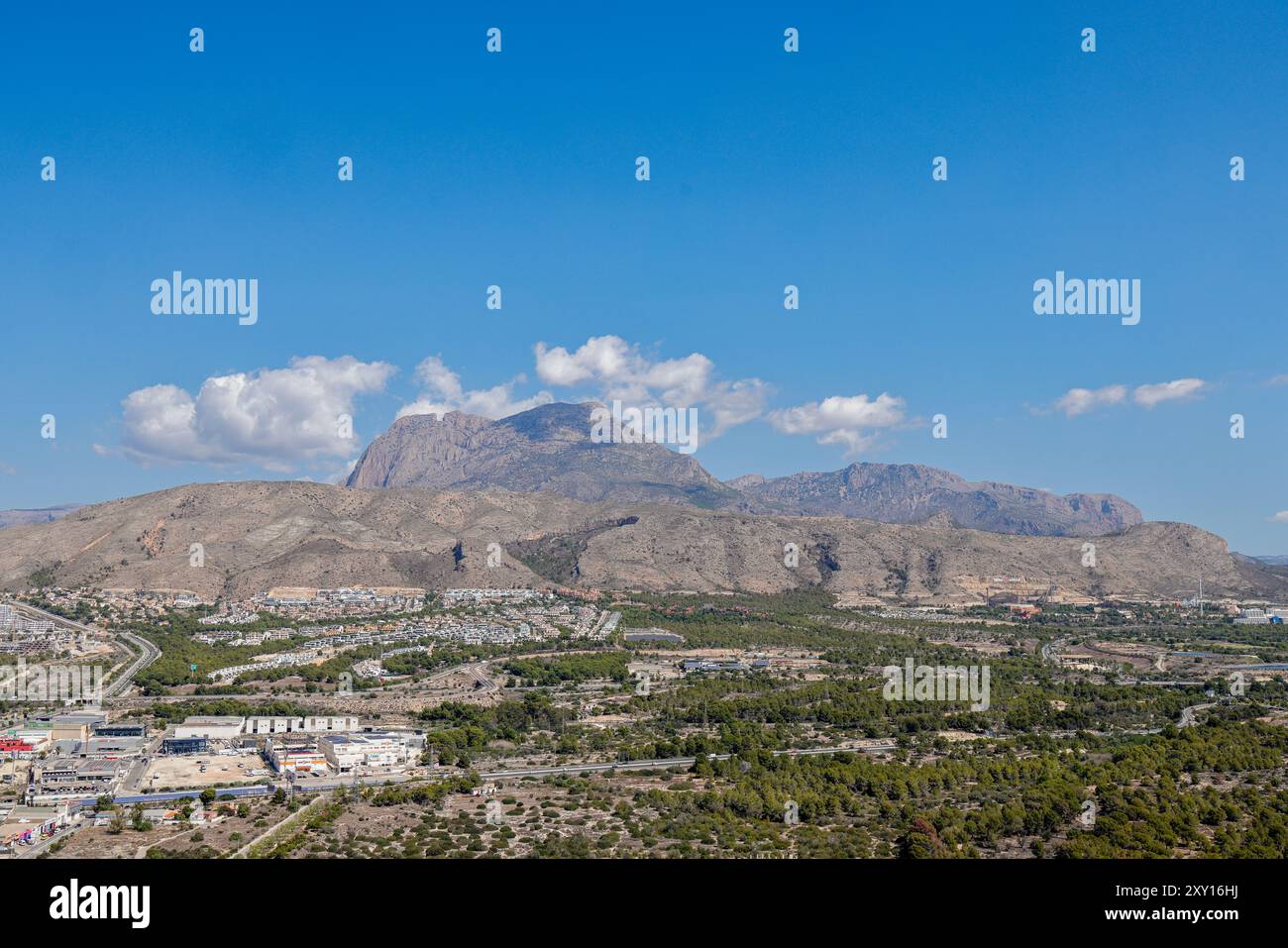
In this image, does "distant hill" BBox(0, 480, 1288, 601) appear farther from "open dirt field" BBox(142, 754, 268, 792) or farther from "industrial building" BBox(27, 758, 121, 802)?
Result: "industrial building" BBox(27, 758, 121, 802)

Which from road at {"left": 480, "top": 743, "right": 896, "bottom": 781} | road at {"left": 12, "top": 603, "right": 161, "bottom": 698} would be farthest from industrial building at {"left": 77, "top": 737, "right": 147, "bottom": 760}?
road at {"left": 480, "top": 743, "right": 896, "bottom": 781}

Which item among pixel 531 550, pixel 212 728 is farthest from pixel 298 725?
pixel 531 550

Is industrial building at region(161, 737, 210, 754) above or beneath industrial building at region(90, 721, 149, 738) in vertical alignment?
beneath

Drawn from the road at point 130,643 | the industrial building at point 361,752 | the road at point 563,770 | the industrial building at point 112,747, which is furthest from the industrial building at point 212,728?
the road at point 130,643

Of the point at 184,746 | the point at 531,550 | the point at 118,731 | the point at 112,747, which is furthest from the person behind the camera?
the point at 531,550

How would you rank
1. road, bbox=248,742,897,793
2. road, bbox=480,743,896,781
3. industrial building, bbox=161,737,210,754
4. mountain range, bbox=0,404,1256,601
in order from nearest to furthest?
road, bbox=248,742,897,793 < road, bbox=480,743,896,781 < industrial building, bbox=161,737,210,754 < mountain range, bbox=0,404,1256,601

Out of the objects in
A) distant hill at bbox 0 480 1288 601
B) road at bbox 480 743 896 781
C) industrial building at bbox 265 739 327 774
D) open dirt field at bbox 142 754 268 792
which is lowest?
road at bbox 480 743 896 781

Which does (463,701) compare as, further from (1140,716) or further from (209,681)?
(1140,716)

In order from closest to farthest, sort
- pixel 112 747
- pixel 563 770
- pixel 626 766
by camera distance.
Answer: pixel 563 770
pixel 626 766
pixel 112 747

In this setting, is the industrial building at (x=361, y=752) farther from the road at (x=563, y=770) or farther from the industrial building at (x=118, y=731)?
the industrial building at (x=118, y=731)

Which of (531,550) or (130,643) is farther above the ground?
(531,550)

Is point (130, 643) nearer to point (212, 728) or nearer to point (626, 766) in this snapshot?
point (212, 728)
